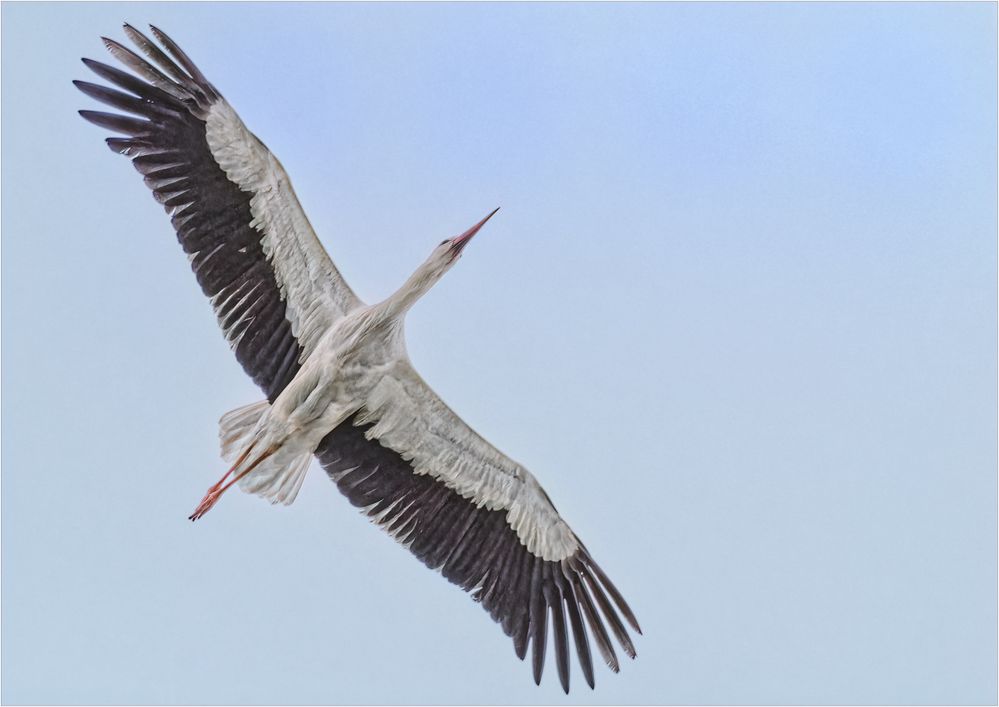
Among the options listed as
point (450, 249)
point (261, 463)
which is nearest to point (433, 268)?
point (450, 249)

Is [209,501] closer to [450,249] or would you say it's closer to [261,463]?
[261,463]

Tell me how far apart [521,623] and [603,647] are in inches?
27.8

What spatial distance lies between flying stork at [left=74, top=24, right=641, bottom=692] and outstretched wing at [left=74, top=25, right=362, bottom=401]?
1 centimetres

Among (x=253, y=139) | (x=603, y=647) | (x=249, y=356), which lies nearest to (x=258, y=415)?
(x=249, y=356)

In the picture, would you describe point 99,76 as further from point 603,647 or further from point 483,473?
point 603,647

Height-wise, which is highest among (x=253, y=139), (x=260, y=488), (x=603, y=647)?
(x=253, y=139)

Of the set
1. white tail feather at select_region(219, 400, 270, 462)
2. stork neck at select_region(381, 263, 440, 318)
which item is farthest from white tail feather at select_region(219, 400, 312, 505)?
stork neck at select_region(381, 263, 440, 318)

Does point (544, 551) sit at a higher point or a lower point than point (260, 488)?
higher

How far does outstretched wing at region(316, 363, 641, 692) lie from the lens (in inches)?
511

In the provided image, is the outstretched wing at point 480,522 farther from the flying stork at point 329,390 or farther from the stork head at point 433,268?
the stork head at point 433,268

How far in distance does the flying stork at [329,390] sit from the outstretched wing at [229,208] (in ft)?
0.04

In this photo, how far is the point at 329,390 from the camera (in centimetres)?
1257

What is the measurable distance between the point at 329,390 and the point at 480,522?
176 centimetres

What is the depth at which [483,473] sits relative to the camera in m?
13.1
